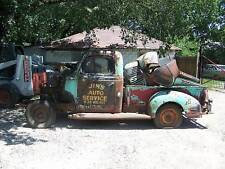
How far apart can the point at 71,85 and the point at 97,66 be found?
82 centimetres

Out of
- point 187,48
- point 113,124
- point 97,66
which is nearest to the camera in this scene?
point 97,66

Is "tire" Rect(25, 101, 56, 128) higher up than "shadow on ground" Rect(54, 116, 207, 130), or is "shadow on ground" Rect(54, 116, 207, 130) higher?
"tire" Rect(25, 101, 56, 128)

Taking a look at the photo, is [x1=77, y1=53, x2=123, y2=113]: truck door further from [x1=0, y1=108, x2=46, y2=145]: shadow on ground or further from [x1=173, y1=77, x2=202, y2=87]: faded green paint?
[x1=0, y1=108, x2=46, y2=145]: shadow on ground

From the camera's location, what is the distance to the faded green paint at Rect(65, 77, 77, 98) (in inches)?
519

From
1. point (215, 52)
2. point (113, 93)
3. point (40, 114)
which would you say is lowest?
point (40, 114)

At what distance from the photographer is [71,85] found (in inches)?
520

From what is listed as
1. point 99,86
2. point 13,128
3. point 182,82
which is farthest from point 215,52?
point 13,128

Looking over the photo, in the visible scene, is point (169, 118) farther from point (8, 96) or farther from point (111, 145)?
point (8, 96)

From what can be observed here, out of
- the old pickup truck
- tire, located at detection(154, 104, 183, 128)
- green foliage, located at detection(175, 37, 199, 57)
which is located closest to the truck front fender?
the old pickup truck

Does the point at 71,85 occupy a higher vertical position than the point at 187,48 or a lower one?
lower

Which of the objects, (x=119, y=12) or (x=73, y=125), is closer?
(x=73, y=125)

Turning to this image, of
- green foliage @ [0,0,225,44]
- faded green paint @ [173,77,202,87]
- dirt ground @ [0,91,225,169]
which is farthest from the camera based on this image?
green foliage @ [0,0,225,44]

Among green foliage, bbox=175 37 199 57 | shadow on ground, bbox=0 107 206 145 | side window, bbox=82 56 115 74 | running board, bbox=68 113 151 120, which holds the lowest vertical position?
shadow on ground, bbox=0 107 206 145

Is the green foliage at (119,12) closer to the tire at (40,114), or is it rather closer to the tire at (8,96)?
the tire at (8,96)
